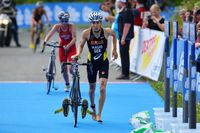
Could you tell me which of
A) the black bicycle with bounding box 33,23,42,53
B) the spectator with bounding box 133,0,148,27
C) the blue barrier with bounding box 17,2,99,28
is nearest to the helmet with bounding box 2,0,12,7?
the black bicycle with bounding box 33,23,42,53

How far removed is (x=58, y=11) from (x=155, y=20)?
2585 centimetres

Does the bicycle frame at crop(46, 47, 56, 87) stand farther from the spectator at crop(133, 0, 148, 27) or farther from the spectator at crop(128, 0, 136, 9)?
the spectator at crop(133, 0, 148, 27)

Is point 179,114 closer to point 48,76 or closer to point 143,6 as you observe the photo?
point 48,76

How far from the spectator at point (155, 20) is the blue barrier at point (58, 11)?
914 inches

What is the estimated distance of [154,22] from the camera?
2075 centimetres

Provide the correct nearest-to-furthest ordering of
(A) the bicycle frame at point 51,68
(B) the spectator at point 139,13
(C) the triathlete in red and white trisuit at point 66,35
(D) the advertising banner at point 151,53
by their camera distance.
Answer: (C) the triathlete in red and white trisuit at point 66,35 < (A) the bicycle frame at point 51,68 < (D) the advertising banner at point 151,53 < (B) the spectator at point 139,13

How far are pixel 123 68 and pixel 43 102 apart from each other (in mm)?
4509

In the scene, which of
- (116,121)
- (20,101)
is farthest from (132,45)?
(116,121)

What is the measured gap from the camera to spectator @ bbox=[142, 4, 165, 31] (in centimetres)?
2007

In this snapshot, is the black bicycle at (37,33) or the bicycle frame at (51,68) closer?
the bicycle frame at (51,68)

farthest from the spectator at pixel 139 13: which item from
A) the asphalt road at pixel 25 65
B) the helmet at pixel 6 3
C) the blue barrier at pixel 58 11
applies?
the blue barrier at pixel 58 11

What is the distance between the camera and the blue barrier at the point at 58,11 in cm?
4456

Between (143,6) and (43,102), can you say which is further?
(143,6)

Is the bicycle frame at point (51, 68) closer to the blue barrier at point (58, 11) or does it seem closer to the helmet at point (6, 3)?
the helmet at point (6, 3)
